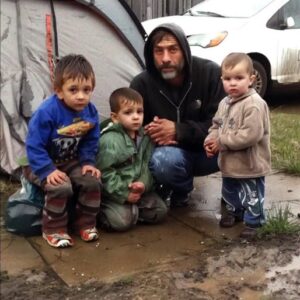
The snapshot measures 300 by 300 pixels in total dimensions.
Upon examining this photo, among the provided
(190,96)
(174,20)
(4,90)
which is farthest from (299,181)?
(174,20)

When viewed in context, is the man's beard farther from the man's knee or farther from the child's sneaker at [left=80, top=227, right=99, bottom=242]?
the child's sneaker at [left=80, top=227, right=99, bottom=242]

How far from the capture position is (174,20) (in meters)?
8.88

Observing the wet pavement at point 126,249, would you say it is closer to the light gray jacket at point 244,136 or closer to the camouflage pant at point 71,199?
the camouflage pant at point 71,199

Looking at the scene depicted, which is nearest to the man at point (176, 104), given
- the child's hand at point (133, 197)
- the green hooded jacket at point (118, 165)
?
the green hooded jacket at point (118, 165)

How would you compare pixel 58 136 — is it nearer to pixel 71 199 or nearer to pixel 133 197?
pixel 71 199

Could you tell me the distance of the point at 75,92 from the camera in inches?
148

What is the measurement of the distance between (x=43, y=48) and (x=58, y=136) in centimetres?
158

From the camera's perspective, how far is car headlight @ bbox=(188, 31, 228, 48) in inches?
319

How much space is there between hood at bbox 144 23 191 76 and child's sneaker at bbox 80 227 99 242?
4.13ft

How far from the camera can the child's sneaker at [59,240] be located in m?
3.76

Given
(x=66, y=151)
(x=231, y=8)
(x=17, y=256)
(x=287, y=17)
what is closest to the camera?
(x=17, y=256)

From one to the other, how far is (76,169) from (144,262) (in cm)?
79

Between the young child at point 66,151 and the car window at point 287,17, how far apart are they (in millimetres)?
5175

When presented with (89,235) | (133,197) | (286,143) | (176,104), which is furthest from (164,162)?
(286,143)
